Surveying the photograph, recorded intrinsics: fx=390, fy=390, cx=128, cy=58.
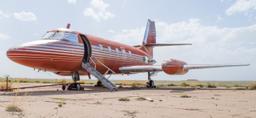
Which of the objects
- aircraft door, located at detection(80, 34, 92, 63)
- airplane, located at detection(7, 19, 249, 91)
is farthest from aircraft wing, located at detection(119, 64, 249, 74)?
aircraft door, located at detection(80, 34, 92, 63)

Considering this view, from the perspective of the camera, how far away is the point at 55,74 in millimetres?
30281

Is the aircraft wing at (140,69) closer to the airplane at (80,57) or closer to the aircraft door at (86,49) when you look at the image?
the airplane at (80,57)

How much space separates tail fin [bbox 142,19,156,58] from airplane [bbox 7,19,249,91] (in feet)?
23.6

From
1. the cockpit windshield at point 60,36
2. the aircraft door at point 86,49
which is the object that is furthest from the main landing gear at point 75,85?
the cockpit windshield at point 60,36

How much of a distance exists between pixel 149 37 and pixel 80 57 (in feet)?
69.3

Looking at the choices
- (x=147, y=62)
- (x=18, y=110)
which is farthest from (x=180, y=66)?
(x=18, y=110)

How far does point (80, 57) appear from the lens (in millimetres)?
27875

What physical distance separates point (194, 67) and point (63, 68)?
12363mm

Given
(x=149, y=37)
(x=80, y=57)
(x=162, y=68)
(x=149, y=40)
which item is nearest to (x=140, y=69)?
(x=162, y=68)

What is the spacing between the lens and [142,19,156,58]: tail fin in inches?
1834

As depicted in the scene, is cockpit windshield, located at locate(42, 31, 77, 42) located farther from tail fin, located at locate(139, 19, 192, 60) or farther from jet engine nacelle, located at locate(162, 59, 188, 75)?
tail fin, located at locate(139, 19, 192, 60)

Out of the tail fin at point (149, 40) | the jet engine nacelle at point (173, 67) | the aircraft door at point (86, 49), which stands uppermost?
the tail fin at point (149, 40)

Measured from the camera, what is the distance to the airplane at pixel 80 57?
79.4 ft

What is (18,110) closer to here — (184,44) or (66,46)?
(66,46)
